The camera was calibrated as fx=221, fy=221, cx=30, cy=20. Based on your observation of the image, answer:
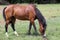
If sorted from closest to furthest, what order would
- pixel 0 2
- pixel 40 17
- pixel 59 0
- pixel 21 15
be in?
pixel 40 17 < pixel 21 15 < pixel 0 2 < pixel 59 0

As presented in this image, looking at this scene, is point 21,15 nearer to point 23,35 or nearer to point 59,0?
point 23,35

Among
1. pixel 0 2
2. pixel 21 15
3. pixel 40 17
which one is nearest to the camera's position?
pixel 40 17

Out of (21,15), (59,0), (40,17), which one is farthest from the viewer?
(59,0)

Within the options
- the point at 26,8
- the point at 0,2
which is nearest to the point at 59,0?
the point at 0,2

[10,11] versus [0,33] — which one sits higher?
[10,11]

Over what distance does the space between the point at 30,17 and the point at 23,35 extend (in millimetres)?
819

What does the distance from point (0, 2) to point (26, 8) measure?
19916 millimetres

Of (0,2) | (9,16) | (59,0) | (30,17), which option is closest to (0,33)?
(9,16)

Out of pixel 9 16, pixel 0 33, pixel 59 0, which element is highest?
pixel 9 16

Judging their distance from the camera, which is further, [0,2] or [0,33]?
[0,2]

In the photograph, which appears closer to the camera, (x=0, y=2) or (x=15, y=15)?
(x=15, y=15)

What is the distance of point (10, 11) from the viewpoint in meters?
9.45

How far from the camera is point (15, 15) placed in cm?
949

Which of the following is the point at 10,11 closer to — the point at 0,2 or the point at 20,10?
the point at 20,10
